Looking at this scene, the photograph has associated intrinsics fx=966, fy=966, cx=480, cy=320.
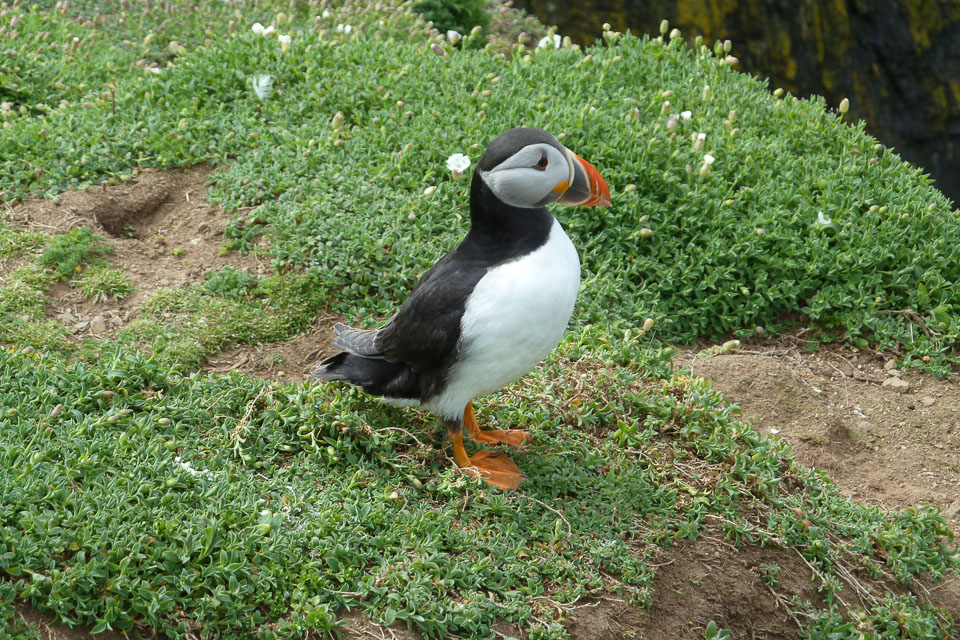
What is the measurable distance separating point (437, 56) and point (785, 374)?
11.2 feet

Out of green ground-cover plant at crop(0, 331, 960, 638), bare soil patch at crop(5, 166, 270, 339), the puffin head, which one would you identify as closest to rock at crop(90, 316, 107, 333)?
bare soil patch at crop(5, 166, 270, 339)

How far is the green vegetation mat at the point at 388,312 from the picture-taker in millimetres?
3383

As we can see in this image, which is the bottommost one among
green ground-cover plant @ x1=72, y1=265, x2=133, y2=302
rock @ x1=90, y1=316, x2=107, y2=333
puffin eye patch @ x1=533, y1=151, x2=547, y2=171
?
rock @ x1=90, y1=316, x2=107, y2=333

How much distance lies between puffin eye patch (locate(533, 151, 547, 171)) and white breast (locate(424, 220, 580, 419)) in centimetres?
27

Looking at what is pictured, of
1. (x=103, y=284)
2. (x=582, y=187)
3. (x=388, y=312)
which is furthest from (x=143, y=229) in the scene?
(x=582, y=187)

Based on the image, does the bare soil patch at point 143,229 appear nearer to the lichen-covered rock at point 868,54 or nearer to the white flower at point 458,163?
the white flower at point 458,163

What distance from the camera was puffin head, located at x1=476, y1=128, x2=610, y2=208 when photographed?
11.6ft

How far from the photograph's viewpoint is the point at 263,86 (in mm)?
6344

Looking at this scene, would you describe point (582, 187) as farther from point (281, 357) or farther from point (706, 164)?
point (706, 164)

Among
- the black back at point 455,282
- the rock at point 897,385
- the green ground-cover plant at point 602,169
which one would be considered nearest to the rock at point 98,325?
the green ground-cover plant at point 602,169

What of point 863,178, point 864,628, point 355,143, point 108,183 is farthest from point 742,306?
point 108,183

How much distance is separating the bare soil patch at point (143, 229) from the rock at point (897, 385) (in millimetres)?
3424

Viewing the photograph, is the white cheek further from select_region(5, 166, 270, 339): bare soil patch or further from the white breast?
select_region(5, 166, 270, 339): bare soil patch

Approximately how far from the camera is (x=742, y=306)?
17.9ft
